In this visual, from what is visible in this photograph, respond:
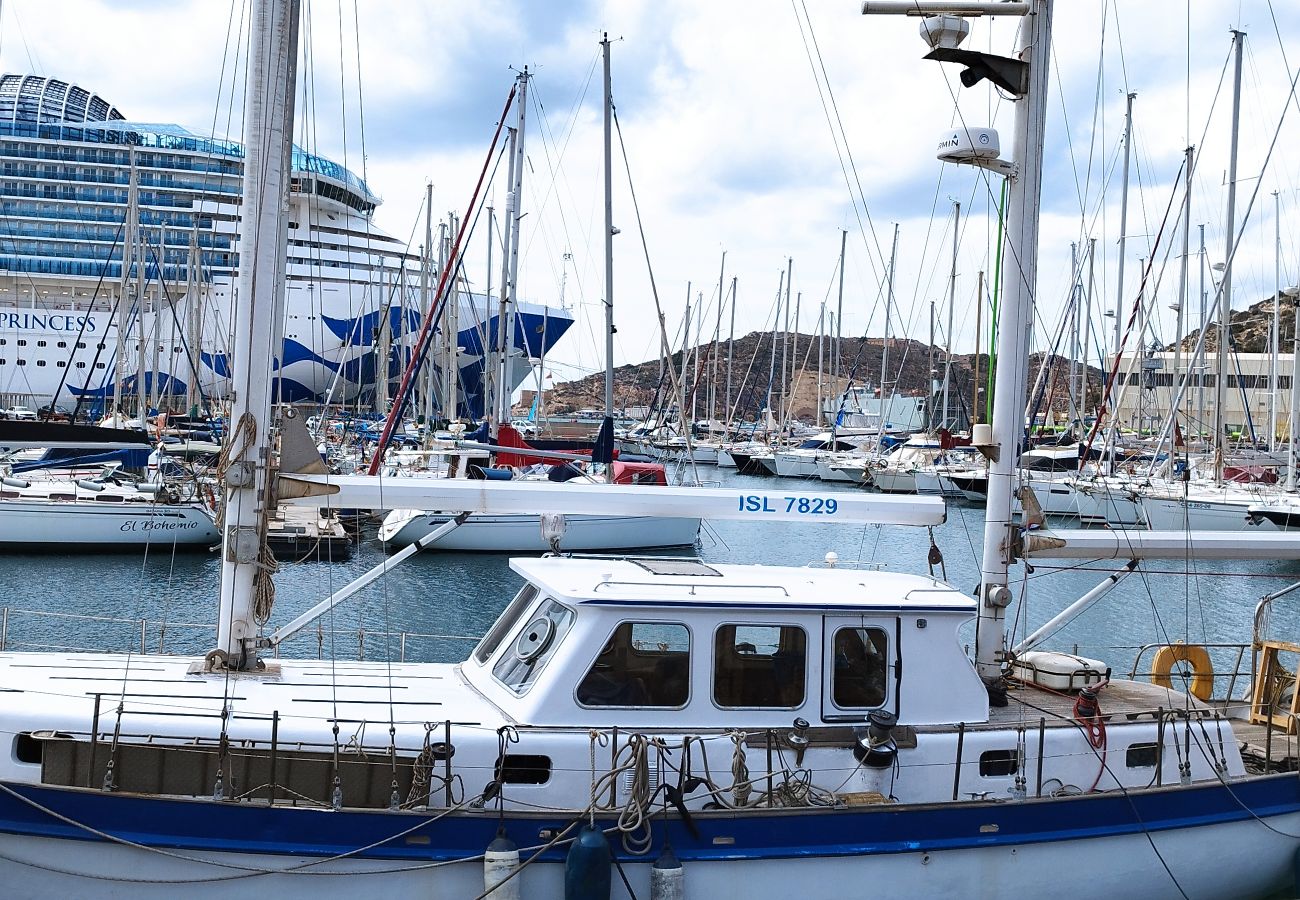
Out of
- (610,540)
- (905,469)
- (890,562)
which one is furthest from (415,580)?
(905,469)

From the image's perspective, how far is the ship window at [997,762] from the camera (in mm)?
7933

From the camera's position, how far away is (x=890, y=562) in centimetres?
3061

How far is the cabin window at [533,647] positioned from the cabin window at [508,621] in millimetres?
232

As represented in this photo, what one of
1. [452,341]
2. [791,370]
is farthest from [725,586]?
[791,370]

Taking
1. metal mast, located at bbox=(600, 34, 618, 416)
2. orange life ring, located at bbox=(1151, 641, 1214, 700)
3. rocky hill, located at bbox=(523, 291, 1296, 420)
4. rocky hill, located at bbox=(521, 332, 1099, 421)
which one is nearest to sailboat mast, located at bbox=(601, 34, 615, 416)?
metal mast, located at bbox=(600, 34, 618, 416)

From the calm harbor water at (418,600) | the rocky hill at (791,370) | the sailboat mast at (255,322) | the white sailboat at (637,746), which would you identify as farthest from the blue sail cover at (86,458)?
the rocky hill at (791,370)

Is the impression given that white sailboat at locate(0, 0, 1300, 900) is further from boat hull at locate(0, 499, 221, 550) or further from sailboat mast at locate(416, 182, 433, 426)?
sailboat mast at locate(416, 182, 433, 426)

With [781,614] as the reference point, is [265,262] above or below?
above

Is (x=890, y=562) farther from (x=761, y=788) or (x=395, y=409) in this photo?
(x=761, y=788)

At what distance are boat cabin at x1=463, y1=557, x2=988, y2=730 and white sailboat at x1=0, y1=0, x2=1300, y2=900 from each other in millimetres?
21

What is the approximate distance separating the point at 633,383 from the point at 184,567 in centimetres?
12420

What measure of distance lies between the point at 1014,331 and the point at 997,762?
353 cm

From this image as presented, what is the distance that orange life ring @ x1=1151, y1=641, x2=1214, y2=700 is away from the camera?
10172 millimetres

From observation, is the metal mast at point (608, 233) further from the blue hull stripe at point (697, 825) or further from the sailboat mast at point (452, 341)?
the blue hull stripe at point (697, 825)
